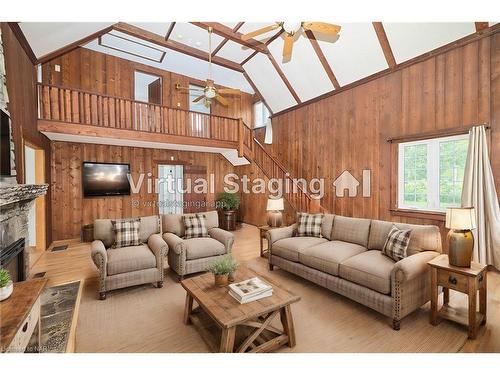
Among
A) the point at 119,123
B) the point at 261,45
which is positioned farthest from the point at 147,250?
the point at 261,45

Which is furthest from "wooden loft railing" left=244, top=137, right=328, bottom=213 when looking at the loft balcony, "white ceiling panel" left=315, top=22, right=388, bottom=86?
"white ceiling panel" left=315, top=22, right=388, bottom=86

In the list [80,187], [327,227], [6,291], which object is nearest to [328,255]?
[327,227]

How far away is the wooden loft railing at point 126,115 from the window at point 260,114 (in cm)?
178

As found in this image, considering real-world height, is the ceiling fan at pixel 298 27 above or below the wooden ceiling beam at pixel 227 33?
below

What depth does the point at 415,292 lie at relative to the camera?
2.34m

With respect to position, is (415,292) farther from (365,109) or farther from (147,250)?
(365,109)

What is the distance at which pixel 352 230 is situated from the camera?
341cm

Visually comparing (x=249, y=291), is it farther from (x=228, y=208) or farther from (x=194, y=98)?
(x=194, y=98)

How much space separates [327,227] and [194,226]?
2094mm

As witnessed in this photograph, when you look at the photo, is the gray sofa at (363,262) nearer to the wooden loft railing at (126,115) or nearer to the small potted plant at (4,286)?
the small potted plant at (4,286)

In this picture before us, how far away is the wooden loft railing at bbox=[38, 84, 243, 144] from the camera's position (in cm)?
439

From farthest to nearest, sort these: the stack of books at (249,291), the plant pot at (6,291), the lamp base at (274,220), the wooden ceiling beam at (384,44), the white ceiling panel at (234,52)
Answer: the white ceiling panel at (234,52), the lamp base at (274,220), the wooden ceiling beam at (384,44), the stack of books at (249,291), the plant pot at (6,291)

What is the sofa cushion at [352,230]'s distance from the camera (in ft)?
10.8

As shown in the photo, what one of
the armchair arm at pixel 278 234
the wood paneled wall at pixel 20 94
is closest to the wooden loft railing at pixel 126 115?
the wood paneled wall at pixel 20 94
